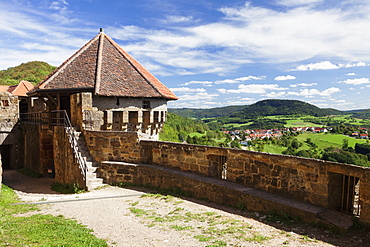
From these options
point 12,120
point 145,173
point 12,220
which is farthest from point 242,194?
point 12,120

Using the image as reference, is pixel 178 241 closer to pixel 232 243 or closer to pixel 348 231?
pixel 232 243

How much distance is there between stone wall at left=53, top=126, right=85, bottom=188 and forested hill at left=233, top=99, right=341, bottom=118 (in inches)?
5172

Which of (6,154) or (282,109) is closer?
(6,154)

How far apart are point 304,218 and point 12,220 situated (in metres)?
6.49

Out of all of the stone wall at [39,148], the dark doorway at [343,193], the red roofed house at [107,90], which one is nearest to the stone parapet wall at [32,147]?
the stone wall at [39,148]

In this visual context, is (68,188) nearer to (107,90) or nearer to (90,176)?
(90,176)

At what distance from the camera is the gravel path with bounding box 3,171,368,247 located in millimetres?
5039

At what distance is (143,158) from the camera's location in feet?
34.7

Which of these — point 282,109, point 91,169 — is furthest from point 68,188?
point 282,109

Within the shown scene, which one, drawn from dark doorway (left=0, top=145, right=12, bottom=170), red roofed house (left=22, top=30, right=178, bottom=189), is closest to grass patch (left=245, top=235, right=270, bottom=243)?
red roofed house (left=22, top=30, right=178, bottom=189)

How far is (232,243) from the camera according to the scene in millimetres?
4840

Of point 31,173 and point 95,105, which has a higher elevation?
point 95,105

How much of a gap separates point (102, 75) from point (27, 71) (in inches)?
2011

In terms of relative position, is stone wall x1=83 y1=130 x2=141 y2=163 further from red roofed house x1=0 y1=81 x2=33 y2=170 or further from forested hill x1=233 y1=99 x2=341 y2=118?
forested hill x1=233 y1=99 x2=341 y2=118
